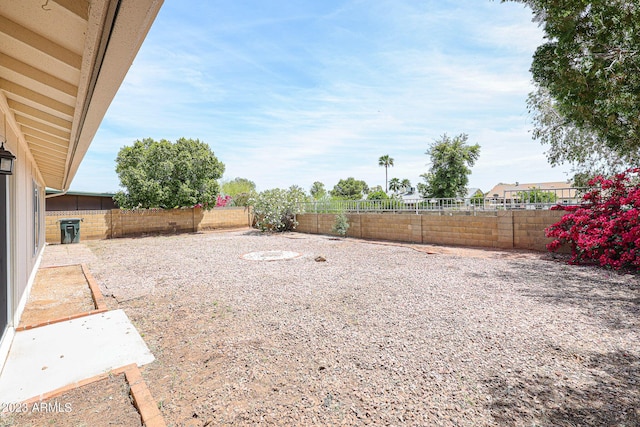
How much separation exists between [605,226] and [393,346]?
709 centimetres

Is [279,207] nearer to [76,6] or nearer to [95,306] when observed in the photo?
[95,306]

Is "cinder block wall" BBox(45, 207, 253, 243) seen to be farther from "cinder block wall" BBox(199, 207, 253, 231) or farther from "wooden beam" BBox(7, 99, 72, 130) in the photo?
"wooden beam" BBox(7, 99, 72, 130)

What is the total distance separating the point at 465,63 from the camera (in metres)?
9.30

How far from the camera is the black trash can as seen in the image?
12.6m

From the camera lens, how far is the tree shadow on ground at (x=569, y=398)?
2031 millimetres

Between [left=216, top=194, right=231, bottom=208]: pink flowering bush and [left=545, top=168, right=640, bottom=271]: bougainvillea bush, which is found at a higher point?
[left=216, top=194, right=231, bottom=208]: pink flowering bush

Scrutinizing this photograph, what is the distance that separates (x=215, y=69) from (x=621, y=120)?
10.8 meters

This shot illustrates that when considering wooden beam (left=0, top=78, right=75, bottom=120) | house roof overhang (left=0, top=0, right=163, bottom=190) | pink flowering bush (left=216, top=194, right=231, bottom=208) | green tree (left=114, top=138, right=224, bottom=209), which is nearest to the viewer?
house roof overhang (left=0, top=0, right=163, bottom=190)

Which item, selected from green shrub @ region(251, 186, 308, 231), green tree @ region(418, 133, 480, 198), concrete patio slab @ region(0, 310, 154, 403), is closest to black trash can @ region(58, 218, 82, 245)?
green shrub @ region(251, 186, 308, 231)

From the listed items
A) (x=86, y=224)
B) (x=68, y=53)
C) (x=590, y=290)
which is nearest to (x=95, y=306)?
(x=68, y=53)

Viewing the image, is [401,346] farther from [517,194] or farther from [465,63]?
[465,63]

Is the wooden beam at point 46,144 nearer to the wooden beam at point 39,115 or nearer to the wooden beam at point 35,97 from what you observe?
the wooden beam at point 39,115

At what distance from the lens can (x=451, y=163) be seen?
71.5 ft

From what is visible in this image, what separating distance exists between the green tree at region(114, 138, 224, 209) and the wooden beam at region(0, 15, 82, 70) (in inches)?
571
